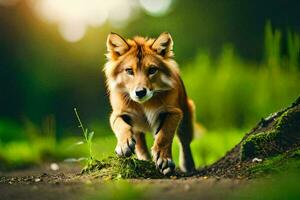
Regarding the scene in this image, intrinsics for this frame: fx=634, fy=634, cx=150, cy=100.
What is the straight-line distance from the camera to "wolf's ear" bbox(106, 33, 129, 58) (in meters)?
6.70

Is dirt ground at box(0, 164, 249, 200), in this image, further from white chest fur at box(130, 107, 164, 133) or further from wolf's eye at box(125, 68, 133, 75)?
wolf's eye at box(125, 68, 133, 75)

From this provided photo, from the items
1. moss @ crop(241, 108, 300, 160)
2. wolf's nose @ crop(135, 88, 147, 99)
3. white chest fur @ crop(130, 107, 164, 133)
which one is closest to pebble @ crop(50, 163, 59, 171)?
white chest fur @ crop(130, 107, 164, 133)

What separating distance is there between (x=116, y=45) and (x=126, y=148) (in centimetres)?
139

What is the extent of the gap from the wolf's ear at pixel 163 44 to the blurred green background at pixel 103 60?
4.86 meters

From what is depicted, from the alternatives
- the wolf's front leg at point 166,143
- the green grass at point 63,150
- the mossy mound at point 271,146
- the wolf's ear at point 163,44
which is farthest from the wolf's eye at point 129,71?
the green grass at point 63,150

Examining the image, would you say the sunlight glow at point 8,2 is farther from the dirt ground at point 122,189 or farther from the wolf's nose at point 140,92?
the dirt ground at point 122,189

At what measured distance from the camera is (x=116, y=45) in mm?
6801

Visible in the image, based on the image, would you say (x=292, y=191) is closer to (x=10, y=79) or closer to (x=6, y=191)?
(x=6, y=191)

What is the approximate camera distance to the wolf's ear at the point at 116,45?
670 cm

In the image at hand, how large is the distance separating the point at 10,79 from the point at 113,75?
8987mm

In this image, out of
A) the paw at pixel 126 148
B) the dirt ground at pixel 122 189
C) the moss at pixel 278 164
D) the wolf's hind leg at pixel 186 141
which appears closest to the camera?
the dirt ground at pixel 122 189

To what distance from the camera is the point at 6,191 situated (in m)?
5.01

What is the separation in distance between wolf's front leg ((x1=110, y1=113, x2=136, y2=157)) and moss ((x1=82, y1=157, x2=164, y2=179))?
0.07 m

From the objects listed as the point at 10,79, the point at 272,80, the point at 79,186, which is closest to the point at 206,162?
the point at 272,80
